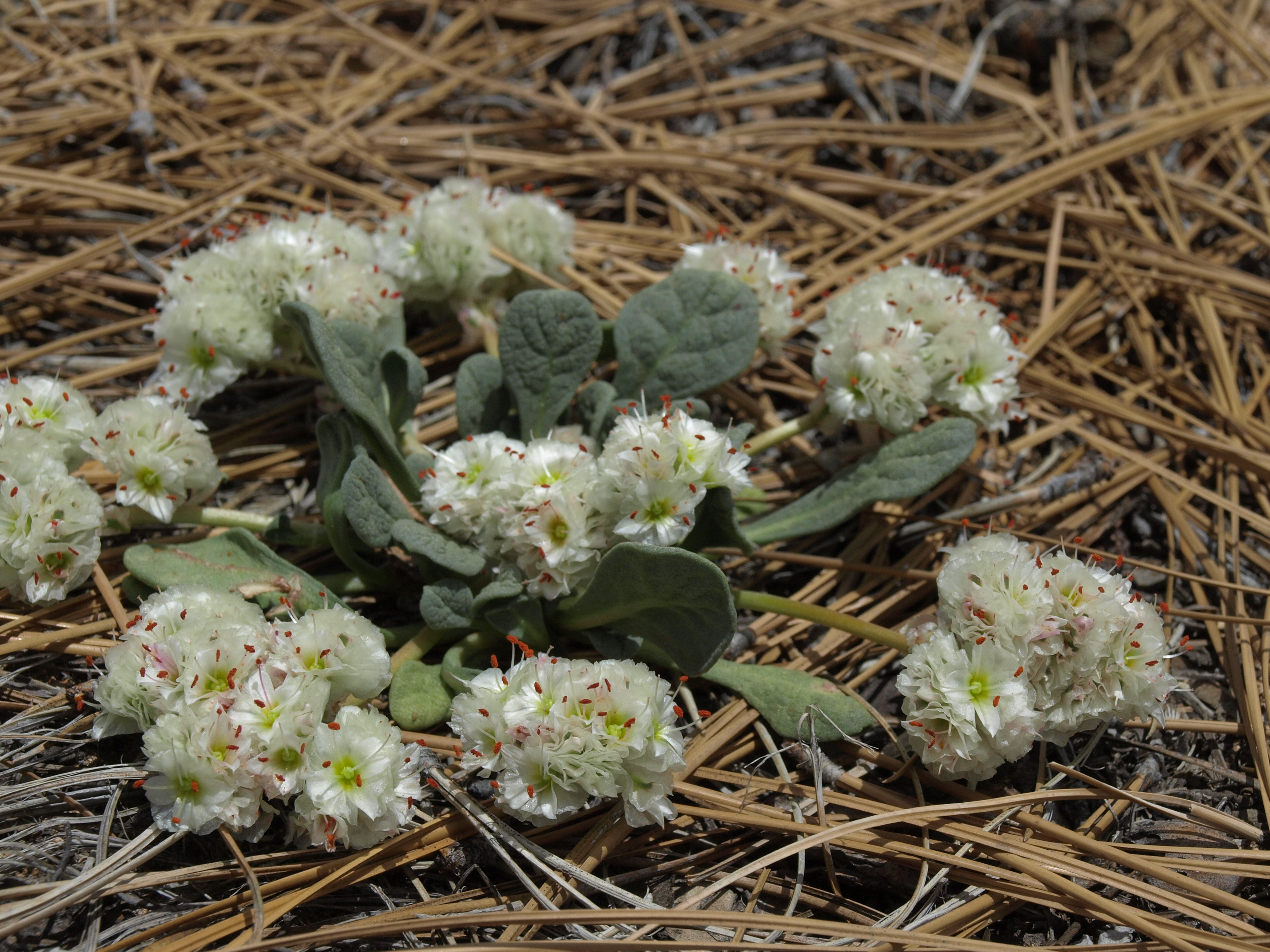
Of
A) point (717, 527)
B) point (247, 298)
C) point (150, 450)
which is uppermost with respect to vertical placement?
point (247, 298)

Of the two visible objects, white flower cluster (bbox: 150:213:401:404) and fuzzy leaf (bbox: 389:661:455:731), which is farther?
white flower cluster (bbox: 150:213:401:404)

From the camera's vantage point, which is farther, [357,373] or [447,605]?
[357,373]

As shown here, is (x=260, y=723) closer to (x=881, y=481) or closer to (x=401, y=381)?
(x=401, y=381)

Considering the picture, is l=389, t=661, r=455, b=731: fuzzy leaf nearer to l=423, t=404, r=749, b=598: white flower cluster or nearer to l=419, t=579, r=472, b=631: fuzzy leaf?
l=419, t=579, r=472, b=631: fuzzy leaf

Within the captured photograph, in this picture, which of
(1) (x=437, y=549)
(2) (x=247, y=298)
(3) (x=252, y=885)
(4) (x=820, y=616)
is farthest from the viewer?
(2) (x=247, y=298)

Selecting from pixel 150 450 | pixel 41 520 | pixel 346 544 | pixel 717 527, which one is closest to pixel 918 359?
pixel 717 527

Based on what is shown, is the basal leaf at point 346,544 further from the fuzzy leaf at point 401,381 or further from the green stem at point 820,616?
the green stem at point 820,616

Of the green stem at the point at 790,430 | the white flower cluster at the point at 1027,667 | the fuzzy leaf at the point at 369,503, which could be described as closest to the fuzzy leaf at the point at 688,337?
the green stem at the point at 790,430

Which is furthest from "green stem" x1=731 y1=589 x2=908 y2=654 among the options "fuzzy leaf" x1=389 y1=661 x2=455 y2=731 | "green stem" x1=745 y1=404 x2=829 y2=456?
"fuzzy leaf" x1=389 y1=661 x2=455 y2=731
